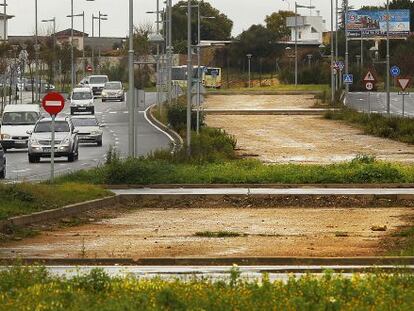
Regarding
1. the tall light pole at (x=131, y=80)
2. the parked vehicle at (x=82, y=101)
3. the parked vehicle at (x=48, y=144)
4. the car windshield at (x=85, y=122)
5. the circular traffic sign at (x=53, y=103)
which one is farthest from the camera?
the parked vehicle at (x=82, y=101)

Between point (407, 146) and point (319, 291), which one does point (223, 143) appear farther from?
point (319, 291)

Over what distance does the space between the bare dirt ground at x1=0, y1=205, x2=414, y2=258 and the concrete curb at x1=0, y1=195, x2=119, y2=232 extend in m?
0.82

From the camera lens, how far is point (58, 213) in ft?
101

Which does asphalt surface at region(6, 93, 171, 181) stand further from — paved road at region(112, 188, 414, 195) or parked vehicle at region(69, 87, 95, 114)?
paved road at region(112, 188, 414, 195)

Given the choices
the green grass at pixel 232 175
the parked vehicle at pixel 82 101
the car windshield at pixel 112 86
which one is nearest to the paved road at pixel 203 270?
the green grass at pixel 232 175

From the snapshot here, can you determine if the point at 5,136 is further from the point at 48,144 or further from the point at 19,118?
the point at 48,144

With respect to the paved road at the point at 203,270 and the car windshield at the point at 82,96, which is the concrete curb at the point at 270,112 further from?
the paved road at the point at 203,270

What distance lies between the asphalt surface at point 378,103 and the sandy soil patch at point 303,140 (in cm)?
687

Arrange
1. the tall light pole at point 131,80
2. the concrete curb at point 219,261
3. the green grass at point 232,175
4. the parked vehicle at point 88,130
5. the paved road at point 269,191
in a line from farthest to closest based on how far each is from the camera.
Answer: the parked vehicle at point 88,130 → the tall light pole at point 131,80 → the green grass at point 232,175 → the paved road at point 269,191 → the concrete curb at point 219,261

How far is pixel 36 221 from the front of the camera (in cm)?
2923

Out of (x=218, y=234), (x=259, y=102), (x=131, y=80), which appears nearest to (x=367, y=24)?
(x=259, y=102)

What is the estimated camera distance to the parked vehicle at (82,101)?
9369 cm

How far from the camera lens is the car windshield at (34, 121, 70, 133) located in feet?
179

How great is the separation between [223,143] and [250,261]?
35.6m
